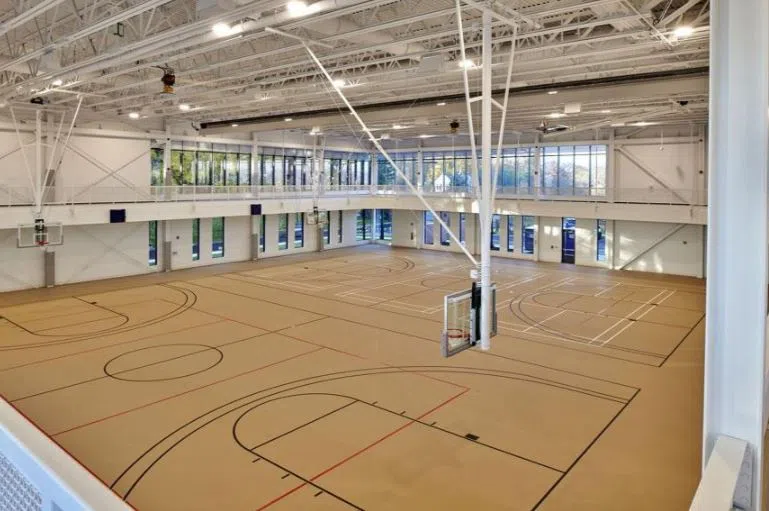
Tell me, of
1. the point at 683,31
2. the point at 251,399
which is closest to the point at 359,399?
the point at 251,399

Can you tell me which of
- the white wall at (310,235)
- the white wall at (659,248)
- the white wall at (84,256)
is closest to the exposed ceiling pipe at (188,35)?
the white wall at (84,256)

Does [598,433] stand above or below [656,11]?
below

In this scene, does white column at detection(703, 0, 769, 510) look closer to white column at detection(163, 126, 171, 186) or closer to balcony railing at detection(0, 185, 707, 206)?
balcony railing at detection(0, 185, 707, 206)

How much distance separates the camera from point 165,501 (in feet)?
28.6

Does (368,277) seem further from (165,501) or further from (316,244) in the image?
(165,501)

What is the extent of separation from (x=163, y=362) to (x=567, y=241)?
27.9m

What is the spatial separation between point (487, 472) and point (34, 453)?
9162 mm

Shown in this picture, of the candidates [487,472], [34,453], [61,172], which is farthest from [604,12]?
[61,172]

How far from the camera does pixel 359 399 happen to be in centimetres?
1305

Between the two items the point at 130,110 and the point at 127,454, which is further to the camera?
the point at 130,110

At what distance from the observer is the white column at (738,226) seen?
2.36 meters

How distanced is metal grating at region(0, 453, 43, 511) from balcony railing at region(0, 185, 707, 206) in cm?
2425

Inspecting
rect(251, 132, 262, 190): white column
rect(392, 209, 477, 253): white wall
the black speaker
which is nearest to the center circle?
the black speaker

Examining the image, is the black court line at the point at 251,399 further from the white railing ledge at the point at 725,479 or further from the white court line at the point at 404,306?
the white railing ledge at the point at 725,479
